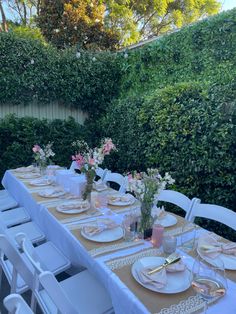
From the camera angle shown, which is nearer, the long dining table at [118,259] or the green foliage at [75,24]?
the long dining table at [118,259]

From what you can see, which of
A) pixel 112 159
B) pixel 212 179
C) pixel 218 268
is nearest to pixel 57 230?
pixel 218 268

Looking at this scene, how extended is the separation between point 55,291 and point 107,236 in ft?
2.13

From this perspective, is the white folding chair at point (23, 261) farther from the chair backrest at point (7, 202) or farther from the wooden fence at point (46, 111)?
the wooden fence at point (46, 111)

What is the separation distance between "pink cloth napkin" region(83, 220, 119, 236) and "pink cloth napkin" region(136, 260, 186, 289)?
20.6 inches

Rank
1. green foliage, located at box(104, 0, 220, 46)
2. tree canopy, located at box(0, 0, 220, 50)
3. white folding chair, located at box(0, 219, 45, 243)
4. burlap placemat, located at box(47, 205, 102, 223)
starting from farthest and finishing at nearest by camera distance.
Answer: green foliage, located at box(104, 0, 220, 46) → tree canopy, located at box(0, 0, 220, 50) → white folding chair, located at box(0, 219, 45, 243) → burlap placemat, located at box(47, 205, 102, 223)

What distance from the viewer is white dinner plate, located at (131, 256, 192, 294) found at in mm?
1197

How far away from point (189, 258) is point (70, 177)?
1715mm

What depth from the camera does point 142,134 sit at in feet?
13.7

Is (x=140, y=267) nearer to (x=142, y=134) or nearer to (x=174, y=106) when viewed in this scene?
(x=174, y=106)

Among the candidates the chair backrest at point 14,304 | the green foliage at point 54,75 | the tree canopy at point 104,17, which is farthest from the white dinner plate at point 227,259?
the tree canopy at point 104,17

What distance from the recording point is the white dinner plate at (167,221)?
1.94 m

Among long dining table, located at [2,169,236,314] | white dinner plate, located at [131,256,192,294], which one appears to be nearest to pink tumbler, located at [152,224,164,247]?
long dining table, located at [2,169,236,314]

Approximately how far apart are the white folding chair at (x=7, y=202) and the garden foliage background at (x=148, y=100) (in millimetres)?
1196

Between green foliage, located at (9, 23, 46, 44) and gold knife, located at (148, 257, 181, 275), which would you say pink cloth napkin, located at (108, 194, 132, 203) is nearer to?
gold knife, located at (148, 257, 181, 275)
